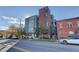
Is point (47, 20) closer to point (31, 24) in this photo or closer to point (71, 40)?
point (31, 24)

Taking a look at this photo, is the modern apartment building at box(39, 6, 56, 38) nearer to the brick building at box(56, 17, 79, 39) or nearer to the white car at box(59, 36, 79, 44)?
the brick building at box(56, 17, 79, 39)

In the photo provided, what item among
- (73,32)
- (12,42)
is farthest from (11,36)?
(73,32)

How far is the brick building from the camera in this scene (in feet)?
16.7

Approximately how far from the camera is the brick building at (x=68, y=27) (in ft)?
16.7

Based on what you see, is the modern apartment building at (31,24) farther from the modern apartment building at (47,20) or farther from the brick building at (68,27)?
the brick building at (68,27)

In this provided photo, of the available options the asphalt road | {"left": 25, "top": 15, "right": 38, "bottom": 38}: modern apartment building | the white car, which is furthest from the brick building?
{"left": 25, "top": 15, "right": 38, "bottom": 38}: modern apartment building

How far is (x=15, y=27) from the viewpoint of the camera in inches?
203

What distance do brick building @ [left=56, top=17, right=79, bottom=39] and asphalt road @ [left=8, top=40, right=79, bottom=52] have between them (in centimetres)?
22
